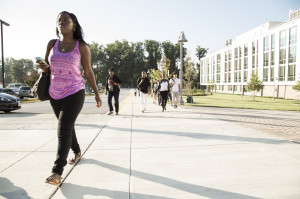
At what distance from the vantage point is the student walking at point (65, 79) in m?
2.29

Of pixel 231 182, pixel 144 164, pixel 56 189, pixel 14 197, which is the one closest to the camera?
pixel 14 197

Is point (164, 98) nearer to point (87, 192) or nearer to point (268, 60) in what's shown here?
point (87, 192)

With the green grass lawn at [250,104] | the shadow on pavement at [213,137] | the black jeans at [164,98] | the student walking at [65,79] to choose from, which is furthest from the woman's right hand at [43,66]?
the green grass lawn at [250,104]

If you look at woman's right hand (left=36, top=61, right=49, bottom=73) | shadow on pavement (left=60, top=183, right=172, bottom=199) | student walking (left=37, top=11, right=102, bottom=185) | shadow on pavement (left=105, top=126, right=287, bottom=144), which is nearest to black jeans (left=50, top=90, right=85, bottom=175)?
student walking (left=37, top=11, right=102, bottom=185)

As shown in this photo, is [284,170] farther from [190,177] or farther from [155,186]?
[155,186]

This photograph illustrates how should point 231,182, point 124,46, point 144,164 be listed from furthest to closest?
point 124,46 → point 144,164 → point 231,182

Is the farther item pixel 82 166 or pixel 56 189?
pixel 82 166

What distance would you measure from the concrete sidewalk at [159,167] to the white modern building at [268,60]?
3030 centimetres

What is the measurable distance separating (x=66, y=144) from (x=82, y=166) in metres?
0.59

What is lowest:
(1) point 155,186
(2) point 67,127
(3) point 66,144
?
(1) point 155,186

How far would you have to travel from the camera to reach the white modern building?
34188 mm

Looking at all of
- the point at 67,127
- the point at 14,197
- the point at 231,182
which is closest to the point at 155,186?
the point at 231,182

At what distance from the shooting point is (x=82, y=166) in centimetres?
275

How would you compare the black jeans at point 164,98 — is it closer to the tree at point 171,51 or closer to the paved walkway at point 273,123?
the paved walkway at point 273,123
